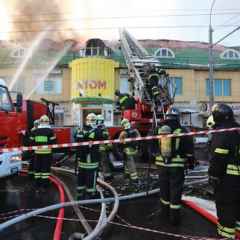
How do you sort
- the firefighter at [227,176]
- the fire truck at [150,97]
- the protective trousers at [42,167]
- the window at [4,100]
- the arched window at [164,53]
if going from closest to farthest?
1. the firefighter at [227,176]
2. the protective trousers at [42,167]
3. the window at [4,100]
4. the fire truck at [150,97]
5. the arched window at [164,53]

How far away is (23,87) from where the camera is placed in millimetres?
34312

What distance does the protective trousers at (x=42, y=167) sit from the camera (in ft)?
30.6

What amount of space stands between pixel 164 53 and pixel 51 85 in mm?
9926

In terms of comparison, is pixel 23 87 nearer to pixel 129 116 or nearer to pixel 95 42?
pixel 95 42

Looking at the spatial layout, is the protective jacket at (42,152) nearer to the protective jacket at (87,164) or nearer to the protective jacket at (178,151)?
the protective jacket at (87,164)

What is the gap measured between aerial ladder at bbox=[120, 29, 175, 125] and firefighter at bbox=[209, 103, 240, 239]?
956 centimetres

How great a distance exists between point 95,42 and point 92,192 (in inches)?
1086

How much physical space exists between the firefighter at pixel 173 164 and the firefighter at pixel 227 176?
111cm

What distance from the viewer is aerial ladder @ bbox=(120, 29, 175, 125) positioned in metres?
15.4

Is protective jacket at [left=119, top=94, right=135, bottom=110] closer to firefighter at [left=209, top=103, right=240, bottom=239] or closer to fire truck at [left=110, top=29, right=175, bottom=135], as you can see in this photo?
fire truck at [left=110, top=29, right=175, bottom=135]

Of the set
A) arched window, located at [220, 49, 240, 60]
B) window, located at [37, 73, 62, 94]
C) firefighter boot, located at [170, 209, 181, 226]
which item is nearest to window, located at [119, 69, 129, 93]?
window, located at [37, 73, 62, 94]

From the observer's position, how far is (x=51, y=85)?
34.8 metres

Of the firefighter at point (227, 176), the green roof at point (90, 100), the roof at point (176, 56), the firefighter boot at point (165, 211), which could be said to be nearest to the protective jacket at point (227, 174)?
the firefighter at point (227, 176)

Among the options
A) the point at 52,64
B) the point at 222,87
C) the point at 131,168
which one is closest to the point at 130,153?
the point at 131,168
